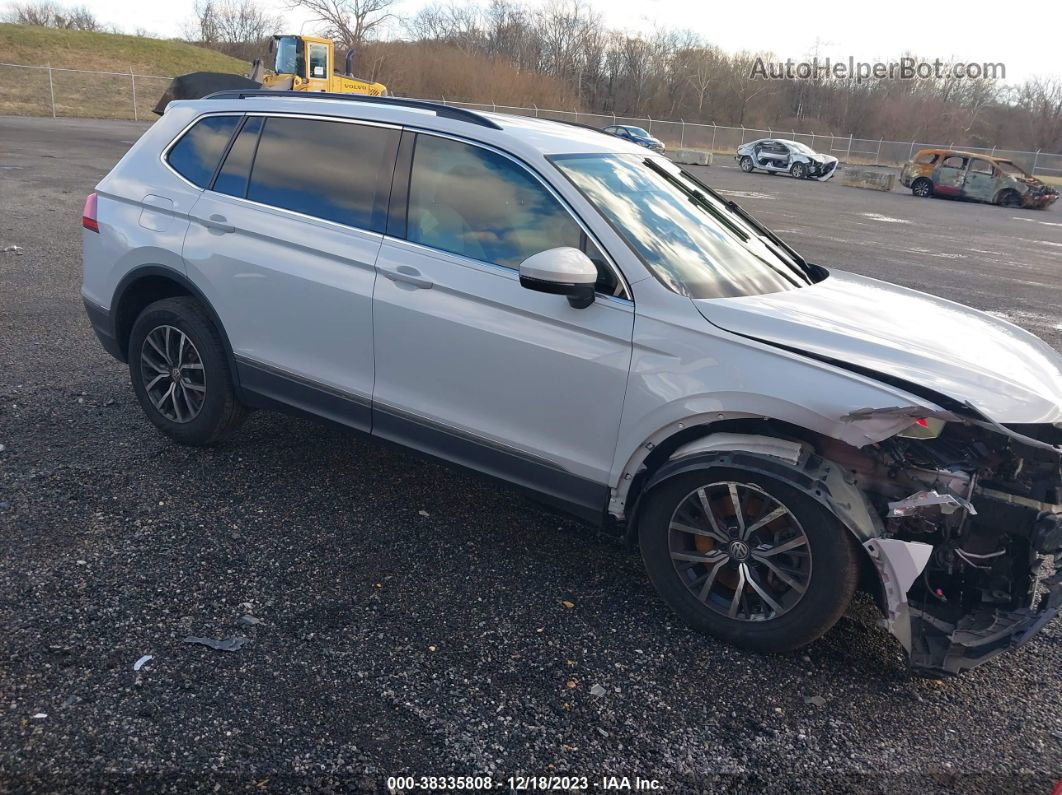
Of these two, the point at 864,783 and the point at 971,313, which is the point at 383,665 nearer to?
the point at 864,783

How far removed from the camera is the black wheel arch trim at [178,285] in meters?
4.35

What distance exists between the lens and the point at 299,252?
403cm

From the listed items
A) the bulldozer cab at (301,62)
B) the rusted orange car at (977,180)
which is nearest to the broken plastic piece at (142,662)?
the bulldozer cab at (301,62)

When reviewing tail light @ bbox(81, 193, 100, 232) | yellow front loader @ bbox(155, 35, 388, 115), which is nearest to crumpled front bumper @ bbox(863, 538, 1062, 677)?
tail light @ bbox(81, 193, 100, 232)

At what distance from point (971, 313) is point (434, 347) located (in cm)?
265

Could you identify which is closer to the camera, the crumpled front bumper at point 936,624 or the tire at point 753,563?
the crumpled front bumper at point 936,624

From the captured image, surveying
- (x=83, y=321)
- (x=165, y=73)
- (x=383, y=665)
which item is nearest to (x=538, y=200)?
(x=383, y=665)

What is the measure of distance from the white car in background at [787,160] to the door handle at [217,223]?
107 ft

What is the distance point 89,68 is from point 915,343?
56575 millimetres

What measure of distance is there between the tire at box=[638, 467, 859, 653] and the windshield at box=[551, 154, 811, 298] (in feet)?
2.63

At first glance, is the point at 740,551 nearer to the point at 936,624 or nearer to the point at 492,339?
the point at 936,624

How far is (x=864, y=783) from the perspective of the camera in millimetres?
2633

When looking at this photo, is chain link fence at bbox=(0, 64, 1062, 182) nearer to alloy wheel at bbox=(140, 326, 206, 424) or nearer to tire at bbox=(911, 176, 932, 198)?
tire at bbox=(911, 176, 932, 198)

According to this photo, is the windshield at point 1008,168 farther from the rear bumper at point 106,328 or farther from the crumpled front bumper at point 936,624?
the rear bumper at point 106,328
